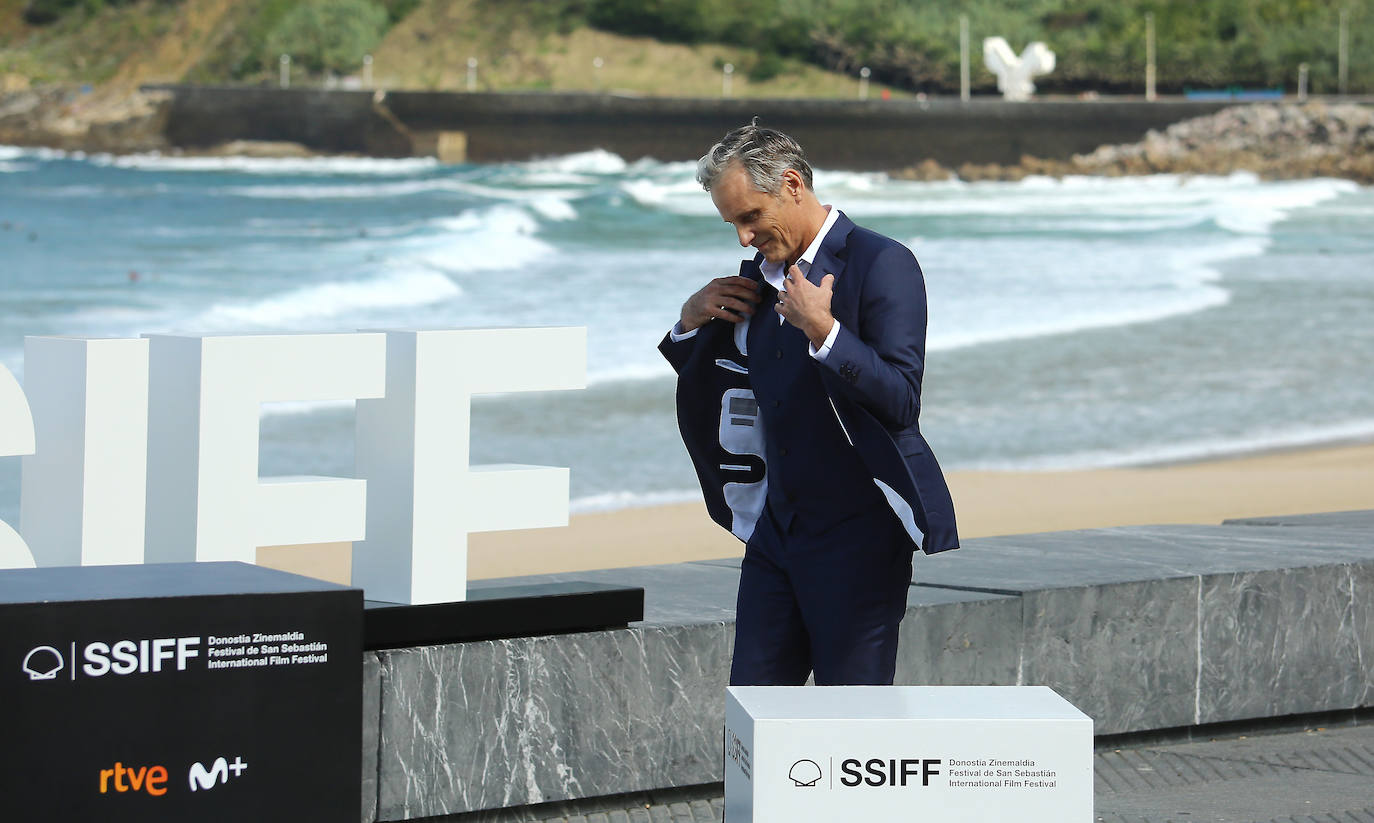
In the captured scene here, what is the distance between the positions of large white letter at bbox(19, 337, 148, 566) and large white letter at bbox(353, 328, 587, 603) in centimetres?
50

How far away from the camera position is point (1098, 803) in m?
4.67

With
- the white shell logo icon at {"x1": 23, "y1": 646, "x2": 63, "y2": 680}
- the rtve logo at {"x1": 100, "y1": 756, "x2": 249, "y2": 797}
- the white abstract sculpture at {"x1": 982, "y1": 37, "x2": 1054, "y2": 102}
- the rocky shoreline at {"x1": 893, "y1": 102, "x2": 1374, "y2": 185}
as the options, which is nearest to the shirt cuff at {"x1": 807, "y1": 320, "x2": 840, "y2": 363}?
the rtve logo at {"x1": 100, "y1": 756, "x2": 249, "y2": 797}

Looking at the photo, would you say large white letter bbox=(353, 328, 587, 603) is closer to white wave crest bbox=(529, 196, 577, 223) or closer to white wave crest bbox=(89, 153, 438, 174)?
white wave crest bbox=(529, 196, 577, 223)

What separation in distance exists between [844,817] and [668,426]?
12366 mm

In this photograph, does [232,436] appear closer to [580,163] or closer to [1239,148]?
[1239,148]

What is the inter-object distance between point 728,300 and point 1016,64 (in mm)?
61502

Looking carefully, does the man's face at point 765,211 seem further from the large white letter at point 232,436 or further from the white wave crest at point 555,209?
the white wave crest at point 555,209

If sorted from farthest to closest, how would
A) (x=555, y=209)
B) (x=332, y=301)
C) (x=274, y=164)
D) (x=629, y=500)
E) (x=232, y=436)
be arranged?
(x=274, y=164), (x=555, y=209), (x=332, y=301), (x=629, y=500), (x=232, y=436)

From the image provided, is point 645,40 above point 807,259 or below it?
above

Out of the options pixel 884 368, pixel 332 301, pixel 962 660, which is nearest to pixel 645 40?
pixel 332 301

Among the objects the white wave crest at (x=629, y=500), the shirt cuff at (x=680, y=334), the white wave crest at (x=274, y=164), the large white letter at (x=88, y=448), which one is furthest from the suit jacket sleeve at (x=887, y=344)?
the white wave crest at (x=274, y=164)

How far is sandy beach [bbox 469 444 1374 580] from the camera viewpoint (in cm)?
985

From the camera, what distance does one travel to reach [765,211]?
3.17 metres

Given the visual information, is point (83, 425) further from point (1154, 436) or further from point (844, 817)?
point (1154, 436)
